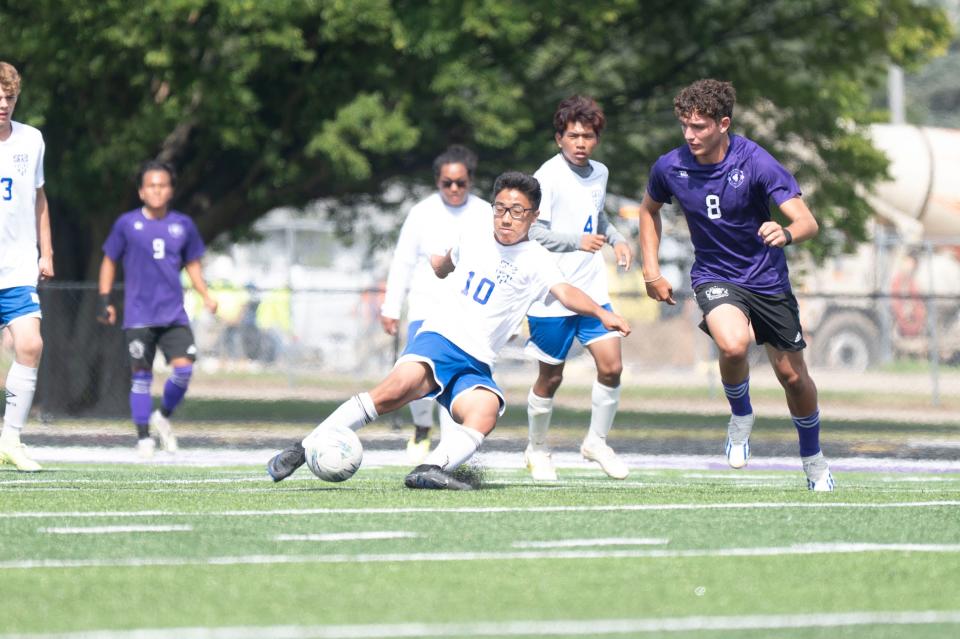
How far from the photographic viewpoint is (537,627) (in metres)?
4.43

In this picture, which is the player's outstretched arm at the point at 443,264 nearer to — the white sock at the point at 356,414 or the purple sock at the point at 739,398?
the white sock at the point at 356,414

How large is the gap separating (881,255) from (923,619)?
2350 cm

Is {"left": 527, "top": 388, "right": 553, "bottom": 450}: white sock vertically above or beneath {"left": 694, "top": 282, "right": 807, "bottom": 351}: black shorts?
beneath

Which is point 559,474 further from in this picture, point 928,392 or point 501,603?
point 928,392

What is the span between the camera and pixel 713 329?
852 centimetres

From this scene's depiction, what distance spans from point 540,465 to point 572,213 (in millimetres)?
1510

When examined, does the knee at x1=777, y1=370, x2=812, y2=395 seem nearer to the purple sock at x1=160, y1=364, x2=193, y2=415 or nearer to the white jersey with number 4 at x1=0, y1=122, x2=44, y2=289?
the white jersey with number 4 at x1=0, y1=122, x2=44, y2=289

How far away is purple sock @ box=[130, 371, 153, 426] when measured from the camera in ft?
42.7

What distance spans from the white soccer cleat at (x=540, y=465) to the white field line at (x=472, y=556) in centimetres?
389

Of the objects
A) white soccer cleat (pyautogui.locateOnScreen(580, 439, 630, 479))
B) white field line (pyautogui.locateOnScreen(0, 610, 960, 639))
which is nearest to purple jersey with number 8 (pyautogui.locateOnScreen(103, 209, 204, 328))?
white soccer cleat (pyautogui.locateOnScreen(580, 439, 630, 479))

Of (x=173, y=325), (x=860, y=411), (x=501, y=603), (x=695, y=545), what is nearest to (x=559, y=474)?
(x=173, y=325)

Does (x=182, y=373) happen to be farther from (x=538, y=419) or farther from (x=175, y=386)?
(x=538, y=419)

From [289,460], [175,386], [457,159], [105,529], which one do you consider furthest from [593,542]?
[175,386]

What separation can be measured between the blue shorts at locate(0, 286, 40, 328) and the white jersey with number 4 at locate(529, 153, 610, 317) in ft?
9.44
